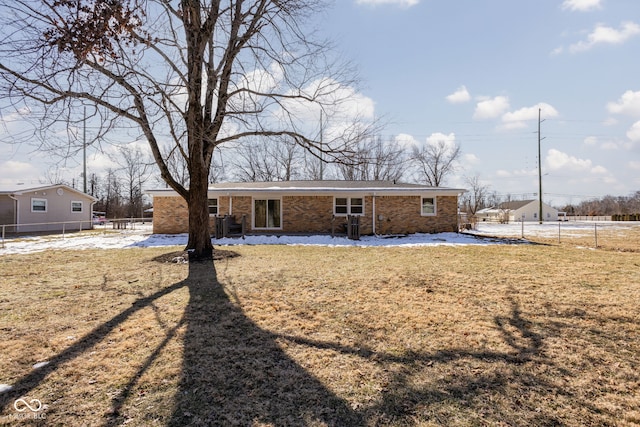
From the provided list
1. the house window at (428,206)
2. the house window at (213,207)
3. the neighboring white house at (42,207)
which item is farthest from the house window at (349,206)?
the neighboring white house at (42,207)

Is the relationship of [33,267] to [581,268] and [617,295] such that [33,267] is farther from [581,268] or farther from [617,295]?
[581,268]

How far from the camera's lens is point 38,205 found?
21250 millimetres

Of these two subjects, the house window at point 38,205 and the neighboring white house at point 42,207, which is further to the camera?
the house window at point 38,205

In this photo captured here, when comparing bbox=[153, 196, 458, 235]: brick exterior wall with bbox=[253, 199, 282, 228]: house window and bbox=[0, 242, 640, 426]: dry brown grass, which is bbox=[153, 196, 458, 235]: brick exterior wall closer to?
bbox=[253, 199, 282, 228]: house window

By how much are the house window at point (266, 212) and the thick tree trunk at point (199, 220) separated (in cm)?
723

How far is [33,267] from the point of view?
782cm

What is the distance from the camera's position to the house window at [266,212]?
54.0 feet

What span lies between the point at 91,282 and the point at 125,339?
3.60 m

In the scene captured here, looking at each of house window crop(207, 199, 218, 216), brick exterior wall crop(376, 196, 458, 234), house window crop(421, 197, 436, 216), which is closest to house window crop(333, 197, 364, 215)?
brick exterior wall crop(376, 196, 458, 234)

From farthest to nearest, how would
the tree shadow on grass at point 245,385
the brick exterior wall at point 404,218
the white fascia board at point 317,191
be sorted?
the brick exterior wall at point 404,218, the white fascia board at point 317,191, the tree shadow on grass at point 245,385
